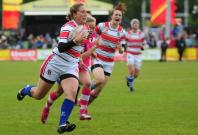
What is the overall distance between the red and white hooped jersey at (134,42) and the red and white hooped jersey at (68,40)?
1103 cm

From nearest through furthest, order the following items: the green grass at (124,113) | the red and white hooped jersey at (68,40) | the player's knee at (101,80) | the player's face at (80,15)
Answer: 1. the red and white hooped jersey at (68,40)
2. the player's face at (80,15)
3. the green grass at (124,113)
4. the player's knee at (101,80)

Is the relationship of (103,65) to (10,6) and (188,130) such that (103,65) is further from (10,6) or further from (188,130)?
(10,6)

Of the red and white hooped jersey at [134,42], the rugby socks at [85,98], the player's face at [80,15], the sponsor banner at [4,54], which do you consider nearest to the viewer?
the player's face at [80,15]

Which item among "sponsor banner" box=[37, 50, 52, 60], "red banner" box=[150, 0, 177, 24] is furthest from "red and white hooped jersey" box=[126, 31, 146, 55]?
"red banner" box=[150, 0, 177, 24]

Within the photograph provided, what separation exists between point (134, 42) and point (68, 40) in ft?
38.0

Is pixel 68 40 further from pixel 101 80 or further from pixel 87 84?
pixel 101 80

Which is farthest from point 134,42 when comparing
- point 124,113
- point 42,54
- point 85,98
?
point 42,54

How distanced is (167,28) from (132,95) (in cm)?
2829

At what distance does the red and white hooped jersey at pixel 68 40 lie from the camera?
35.3 ft

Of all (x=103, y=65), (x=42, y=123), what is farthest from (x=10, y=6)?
(x=42, y=123)

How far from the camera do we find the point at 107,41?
15.6 metres

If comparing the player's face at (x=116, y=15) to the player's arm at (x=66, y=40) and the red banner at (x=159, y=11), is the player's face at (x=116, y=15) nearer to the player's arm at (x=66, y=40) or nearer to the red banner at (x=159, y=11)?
the player's arm at (x=66, y=40)

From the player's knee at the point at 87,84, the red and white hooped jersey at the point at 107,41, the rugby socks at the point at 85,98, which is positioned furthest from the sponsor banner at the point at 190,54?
the player's knee at the point at 87,84

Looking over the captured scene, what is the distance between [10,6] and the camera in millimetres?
44750
